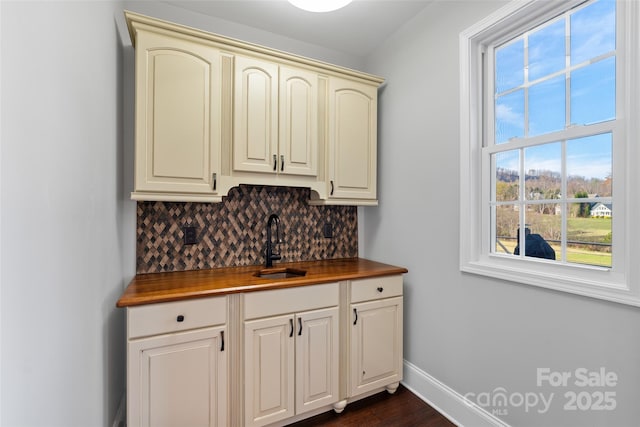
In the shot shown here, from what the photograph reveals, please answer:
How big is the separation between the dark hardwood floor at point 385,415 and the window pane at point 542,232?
120 centimetres

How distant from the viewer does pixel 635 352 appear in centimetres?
119

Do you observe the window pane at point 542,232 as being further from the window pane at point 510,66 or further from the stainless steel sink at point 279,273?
the stainless steel sink at point 279,273

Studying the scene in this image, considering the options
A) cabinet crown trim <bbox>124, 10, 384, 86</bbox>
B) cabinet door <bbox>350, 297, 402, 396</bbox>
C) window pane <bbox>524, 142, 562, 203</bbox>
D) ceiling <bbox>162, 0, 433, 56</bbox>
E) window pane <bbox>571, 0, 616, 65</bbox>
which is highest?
ceiling <bbox>162, 0, 433, 56</bbox>

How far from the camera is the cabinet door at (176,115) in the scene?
170 centimetres

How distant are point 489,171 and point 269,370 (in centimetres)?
177

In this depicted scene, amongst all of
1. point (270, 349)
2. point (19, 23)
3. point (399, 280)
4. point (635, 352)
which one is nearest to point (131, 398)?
point (270, 349)

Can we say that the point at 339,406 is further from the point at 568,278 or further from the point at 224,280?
the point at 568,278

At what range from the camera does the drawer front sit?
1705 mm

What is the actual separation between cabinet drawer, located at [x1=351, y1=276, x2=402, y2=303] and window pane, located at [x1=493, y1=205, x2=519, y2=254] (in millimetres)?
697

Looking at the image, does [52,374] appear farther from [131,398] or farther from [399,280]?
[399,280]

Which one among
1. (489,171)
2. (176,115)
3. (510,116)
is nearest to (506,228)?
(489,171)

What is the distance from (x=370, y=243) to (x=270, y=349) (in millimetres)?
1352

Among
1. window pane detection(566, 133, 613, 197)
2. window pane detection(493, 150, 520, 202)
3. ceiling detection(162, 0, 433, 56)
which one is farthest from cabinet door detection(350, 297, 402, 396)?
ceiling detection(162, 0, 433, 56)

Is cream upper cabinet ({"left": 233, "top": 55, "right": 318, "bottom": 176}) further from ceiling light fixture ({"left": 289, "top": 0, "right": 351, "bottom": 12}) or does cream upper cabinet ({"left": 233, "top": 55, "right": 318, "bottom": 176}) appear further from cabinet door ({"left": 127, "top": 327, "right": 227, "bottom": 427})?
cabinet door ({"left": 127, "top": 327, "right": 227, "bottom": 427})
